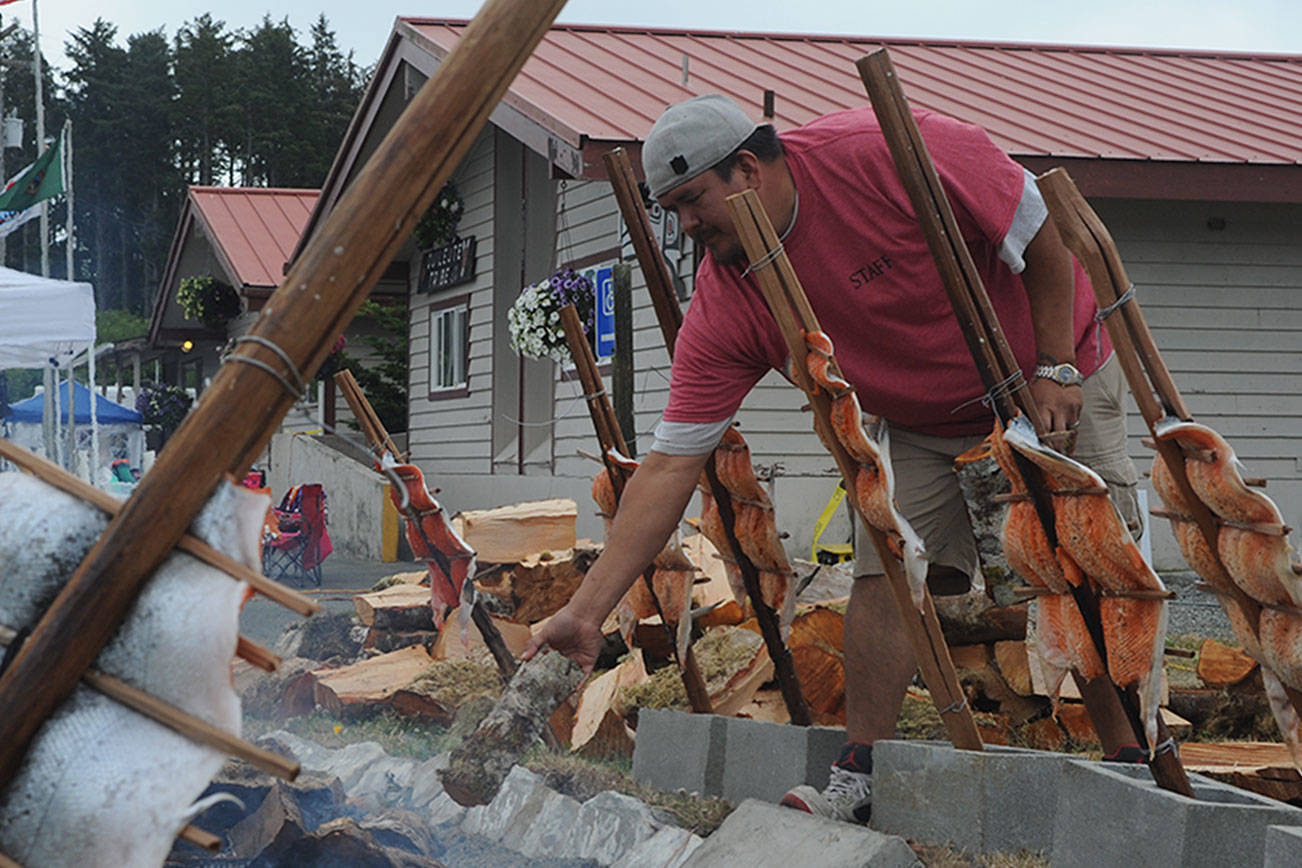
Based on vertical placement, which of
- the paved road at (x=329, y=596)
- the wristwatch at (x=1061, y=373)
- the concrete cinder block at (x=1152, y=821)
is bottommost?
Result: the paved road at (x=329, y=596)

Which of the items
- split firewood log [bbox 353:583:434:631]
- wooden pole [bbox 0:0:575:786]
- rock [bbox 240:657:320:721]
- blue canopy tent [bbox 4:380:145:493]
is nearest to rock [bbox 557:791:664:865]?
wooden pole [bbox 0:0:575:786]

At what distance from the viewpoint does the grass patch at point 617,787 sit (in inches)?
153

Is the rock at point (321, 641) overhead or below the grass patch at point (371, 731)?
below

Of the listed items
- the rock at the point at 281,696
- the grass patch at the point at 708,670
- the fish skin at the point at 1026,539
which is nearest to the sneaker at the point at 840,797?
the fish skin at the point at 1026,539

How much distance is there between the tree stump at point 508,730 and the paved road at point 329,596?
201 centimetres

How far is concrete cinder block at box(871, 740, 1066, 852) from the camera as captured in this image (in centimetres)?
314

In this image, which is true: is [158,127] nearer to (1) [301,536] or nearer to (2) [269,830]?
(1) [301,536]

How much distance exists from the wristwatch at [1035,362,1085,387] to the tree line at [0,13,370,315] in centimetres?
5891

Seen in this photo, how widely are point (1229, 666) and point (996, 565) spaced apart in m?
1.83

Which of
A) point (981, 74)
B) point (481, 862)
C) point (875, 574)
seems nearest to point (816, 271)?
point (875, 574)

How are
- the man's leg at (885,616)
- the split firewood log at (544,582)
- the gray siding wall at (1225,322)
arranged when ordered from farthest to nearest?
1. the gray siding wall at (1225,322)
2. the split firewood log at (544,582)
3. the man's leg at (885,616)

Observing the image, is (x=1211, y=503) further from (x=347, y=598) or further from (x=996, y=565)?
(x=347, y=598)

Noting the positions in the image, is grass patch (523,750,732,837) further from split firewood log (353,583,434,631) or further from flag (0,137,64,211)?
flag (0,137,64,211)

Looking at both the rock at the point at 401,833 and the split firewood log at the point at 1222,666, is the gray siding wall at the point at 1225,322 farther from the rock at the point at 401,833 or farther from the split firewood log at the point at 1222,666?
the rock at the point at 401,833
